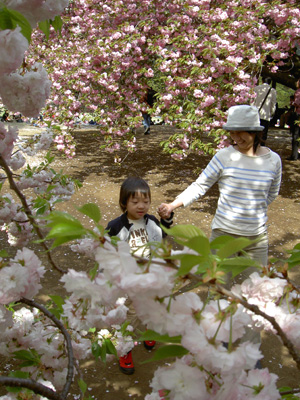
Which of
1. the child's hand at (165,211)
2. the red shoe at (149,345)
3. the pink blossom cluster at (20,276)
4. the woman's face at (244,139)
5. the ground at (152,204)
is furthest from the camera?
the red shoe at (149,345)

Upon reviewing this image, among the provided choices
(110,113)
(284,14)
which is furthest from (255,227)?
(110,113)

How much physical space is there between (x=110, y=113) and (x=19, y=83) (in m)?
7.22

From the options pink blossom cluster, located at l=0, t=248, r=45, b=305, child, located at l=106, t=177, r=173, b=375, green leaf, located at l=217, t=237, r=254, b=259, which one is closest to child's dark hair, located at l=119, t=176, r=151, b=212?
child, located at l=106, t=177, r=173, b=375

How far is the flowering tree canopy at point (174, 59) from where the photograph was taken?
6207mm

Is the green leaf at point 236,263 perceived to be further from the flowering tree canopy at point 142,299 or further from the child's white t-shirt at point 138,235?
the child's white t-shirt at point 138,235

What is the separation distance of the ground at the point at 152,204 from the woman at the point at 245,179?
45.2 inches

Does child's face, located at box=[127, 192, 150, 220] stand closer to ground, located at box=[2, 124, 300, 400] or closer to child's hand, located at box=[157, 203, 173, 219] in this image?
child's hand, located at box=[157, 203, 173, 219]

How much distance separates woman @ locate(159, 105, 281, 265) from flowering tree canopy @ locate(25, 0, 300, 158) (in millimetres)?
3562

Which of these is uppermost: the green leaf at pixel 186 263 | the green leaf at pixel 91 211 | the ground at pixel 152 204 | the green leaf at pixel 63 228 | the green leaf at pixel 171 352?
the green leaf at pixel 63 228

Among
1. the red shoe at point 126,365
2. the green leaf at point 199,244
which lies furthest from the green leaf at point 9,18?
the red shoe at point 126,365

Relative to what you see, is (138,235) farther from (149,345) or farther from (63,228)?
(63,228)

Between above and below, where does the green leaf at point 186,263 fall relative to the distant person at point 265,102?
above

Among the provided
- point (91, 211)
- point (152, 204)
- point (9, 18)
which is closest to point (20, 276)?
point (91, 211)

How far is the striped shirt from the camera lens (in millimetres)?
2539
